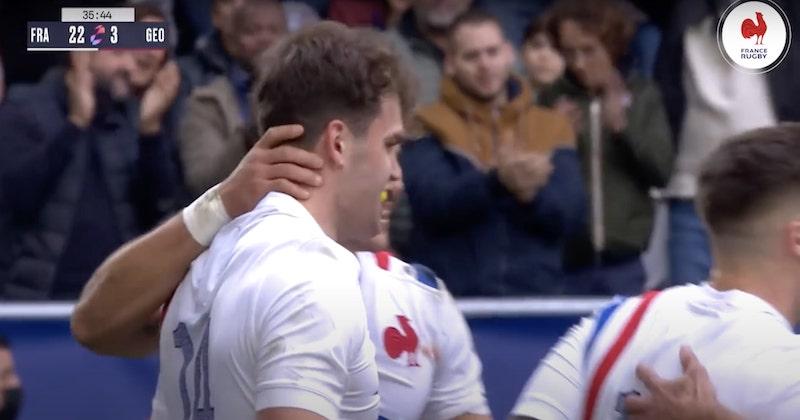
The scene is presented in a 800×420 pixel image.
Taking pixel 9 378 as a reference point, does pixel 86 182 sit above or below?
above

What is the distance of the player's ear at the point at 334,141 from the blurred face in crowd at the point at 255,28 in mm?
1991

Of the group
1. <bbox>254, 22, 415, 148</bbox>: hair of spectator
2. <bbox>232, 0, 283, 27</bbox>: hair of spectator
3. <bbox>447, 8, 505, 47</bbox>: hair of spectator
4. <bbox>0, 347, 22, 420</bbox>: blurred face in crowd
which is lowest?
<bbox>0, 347, 22, 420</bbox>: blurred face in crowd

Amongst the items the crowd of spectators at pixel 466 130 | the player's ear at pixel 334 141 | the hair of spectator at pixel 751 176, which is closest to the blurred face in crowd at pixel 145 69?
the crowd of spectators at pixel 466 130

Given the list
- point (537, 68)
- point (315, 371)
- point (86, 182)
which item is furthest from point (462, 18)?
point (315, 371)

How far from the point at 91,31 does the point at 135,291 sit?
1648 mm

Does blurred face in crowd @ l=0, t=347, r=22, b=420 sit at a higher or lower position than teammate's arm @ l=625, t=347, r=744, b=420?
lower

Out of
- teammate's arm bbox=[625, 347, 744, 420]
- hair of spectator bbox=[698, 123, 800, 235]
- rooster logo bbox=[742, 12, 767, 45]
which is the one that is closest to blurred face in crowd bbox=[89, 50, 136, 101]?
rooster logo bbox=[742, 12, 767, 45]

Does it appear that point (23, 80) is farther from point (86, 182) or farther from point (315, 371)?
point (315, 371)

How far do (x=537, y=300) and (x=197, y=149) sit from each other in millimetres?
1008

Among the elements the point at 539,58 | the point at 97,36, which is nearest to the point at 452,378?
the point at 97,36

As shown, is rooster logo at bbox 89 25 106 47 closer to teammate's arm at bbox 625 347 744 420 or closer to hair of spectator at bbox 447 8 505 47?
hair of spectator at bbox 447 8 505 47

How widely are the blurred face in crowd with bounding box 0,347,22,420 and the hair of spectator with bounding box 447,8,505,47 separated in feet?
4.86

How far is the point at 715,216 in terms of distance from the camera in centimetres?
228

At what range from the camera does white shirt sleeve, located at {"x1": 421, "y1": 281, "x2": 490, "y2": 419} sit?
2814mm
